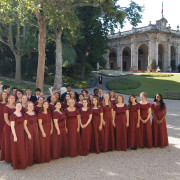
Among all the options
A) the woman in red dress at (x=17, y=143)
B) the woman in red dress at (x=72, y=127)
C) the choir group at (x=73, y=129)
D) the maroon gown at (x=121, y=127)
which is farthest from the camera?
the maroon gown at (x=121, y=127)

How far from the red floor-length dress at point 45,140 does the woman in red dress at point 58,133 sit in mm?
158

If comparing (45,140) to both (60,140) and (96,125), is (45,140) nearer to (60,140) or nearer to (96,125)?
(60,140)

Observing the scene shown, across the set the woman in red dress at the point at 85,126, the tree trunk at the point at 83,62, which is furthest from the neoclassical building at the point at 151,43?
the woman in red dress at the point at 85,126

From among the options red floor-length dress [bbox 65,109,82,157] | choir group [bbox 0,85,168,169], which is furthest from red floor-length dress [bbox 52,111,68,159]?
red floor-length dress [bbox 65,109,82,157]

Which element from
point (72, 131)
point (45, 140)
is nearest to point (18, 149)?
point (45, 140)

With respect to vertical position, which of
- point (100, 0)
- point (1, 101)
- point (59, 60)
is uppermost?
point (100, 0)

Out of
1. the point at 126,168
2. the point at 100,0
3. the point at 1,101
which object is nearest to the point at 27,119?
the point at 1,101

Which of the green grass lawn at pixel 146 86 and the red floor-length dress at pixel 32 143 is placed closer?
the red floor-length dress at pixel 32 143

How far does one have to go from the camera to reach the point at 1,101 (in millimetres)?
6465

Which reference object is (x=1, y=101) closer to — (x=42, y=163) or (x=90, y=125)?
(x=42, y=163)

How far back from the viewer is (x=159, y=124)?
6551 millimetres

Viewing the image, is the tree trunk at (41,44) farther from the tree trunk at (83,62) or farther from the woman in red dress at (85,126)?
the tree trunk at (83,62)

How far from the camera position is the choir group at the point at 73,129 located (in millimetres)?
5223

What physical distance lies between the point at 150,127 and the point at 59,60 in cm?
1482
